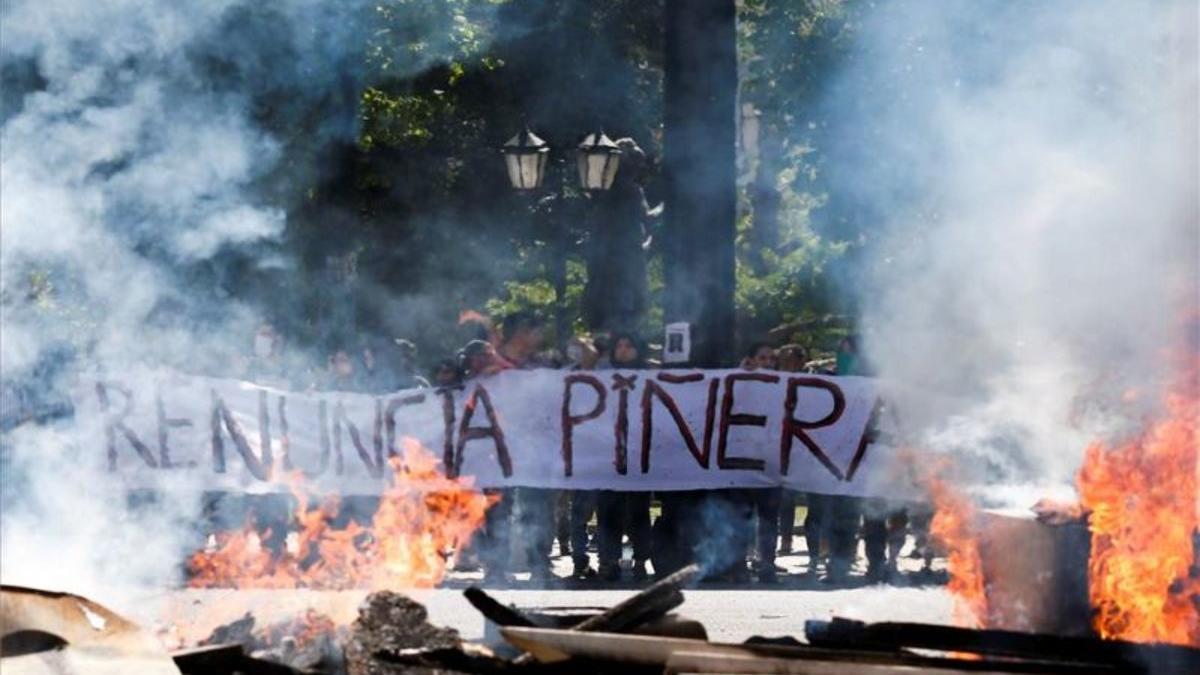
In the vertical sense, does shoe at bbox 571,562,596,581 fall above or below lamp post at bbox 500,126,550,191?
below

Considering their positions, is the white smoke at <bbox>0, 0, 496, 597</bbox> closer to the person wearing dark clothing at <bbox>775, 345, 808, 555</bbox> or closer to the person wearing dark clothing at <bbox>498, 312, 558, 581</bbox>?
the person wearing dark clothing at <bbox>498, 312, 558, 581</bbox>

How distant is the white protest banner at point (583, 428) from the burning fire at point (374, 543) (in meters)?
0.17

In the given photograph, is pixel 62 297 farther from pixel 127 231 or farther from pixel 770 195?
pixel 770 195

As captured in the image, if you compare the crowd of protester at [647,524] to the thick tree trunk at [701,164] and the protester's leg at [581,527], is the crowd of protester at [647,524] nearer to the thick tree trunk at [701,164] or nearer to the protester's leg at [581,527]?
the protester's leg at [581,527]

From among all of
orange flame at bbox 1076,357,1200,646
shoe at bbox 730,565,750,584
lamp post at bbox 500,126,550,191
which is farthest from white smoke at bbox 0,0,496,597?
orange flame at bbox 1076,357,1200,646

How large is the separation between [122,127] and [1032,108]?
5269 millimetres

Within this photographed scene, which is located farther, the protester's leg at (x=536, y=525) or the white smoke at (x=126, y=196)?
the protester's leg at (x=536, y=525)

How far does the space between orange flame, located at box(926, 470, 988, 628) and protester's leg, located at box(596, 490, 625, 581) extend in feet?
8.86

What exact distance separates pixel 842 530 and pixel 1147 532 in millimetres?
4973

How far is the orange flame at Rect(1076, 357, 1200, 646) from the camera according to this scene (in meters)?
8.40

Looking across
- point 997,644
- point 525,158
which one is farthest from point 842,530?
point 997,644

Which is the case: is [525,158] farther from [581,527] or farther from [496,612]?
[496,612]

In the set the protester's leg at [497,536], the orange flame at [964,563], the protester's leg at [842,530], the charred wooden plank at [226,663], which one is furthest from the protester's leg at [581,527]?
the charred wooden plank at [226,663]

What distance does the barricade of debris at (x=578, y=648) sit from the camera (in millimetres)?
6832
